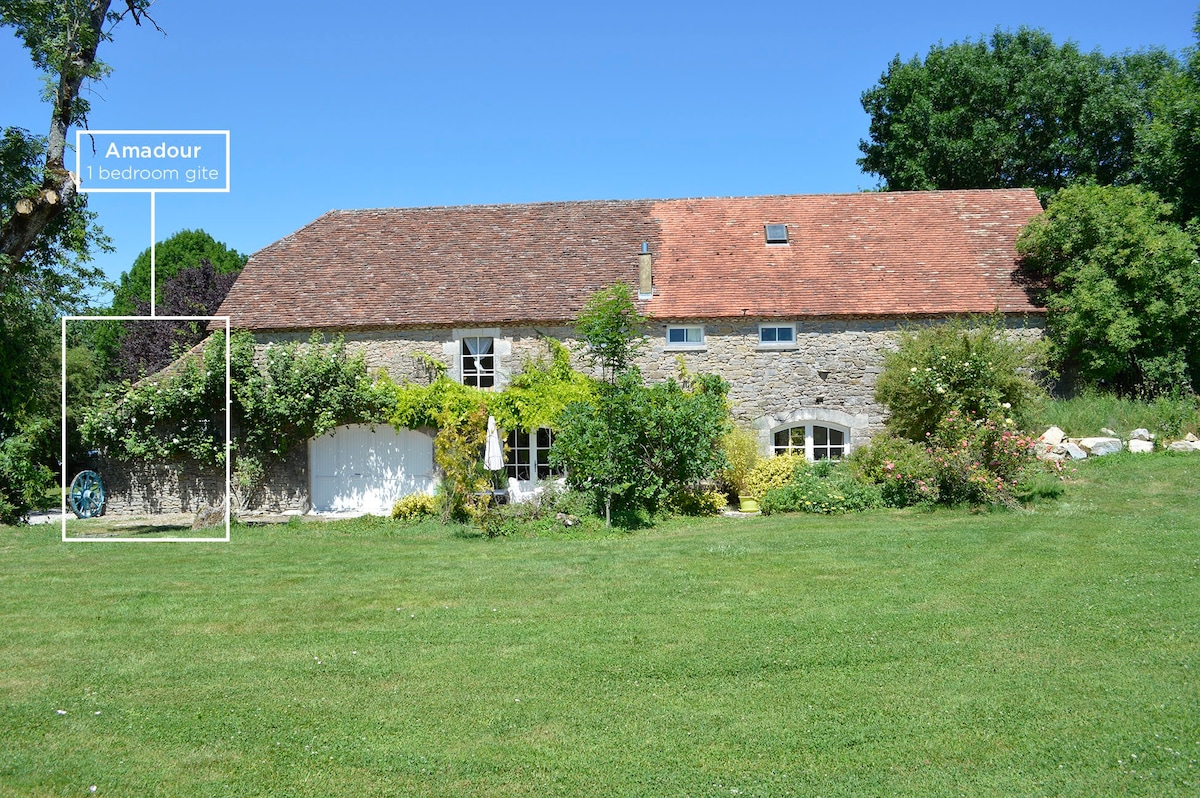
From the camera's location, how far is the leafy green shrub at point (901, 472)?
48.6 ft

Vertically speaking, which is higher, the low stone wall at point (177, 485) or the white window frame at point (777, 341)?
the white window frame at point (777, 341)

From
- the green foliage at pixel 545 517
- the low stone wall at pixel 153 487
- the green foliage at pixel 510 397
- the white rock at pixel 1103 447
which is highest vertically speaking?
the green foliage at pixel 510 397

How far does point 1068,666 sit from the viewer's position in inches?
271

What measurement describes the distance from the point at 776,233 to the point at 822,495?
684 centimetres

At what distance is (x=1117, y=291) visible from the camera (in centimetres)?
1733

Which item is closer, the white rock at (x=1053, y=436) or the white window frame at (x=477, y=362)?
the white rock at (x=1053, y=436)

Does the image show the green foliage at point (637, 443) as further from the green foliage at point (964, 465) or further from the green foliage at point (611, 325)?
the green foliage at point (964, 465)

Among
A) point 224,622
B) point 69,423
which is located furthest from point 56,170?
point 69,423

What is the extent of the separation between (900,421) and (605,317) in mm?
5804

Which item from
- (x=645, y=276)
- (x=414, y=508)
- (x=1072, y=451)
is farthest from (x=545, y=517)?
(x=1072, y=451)

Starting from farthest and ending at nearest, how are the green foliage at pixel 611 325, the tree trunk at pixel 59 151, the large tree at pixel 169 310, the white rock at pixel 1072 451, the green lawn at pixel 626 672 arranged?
the large tree at pixel 169 310 < the white rock at pixel 1072 451 < the green foliage at pixel 611 325 < the tree trunk at pixel 59 151 < the green lawn at pixel 626 672

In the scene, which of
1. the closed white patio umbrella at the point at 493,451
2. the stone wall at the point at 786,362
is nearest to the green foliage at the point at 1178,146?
the stone wall at the point at 786,362

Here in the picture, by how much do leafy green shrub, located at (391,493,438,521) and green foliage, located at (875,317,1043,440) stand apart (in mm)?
8651

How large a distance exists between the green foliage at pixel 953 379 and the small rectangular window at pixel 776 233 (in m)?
4.08
